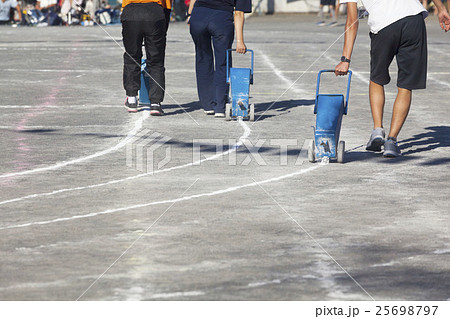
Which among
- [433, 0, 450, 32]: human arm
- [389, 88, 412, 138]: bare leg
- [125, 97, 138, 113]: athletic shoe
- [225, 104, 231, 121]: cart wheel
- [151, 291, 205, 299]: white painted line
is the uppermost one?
[433, 0, 450, 32]: human arm

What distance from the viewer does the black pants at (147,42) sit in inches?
502

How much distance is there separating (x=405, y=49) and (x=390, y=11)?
1.26 ft

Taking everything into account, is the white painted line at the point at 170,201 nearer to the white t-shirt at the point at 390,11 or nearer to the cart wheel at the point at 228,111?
the white t-shirt at the point at 390,11

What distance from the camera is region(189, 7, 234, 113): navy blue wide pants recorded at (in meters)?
12.3

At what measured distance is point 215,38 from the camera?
12.4m

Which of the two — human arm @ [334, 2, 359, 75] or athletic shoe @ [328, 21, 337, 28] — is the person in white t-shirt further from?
athletic shoe @ [328, 21, 337, 28]

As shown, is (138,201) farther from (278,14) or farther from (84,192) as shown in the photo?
(278,14)

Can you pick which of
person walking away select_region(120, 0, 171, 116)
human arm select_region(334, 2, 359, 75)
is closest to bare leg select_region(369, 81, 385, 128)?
human arm select_region(334, 2, 359, 75)

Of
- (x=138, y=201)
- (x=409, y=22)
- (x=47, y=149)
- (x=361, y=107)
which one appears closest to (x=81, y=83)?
(x=361, y=107)

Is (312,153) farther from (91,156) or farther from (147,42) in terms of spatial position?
(147,42)

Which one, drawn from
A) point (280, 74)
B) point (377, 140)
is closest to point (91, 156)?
point (377, 140)

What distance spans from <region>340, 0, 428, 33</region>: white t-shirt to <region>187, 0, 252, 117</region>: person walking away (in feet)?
7.80

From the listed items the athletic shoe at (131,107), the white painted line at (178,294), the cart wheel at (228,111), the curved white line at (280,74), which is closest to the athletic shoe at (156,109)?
the athletic shoe at (131,107)

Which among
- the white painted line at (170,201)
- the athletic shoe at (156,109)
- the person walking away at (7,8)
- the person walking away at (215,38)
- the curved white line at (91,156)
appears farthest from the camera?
the person walking away at (7,8)
